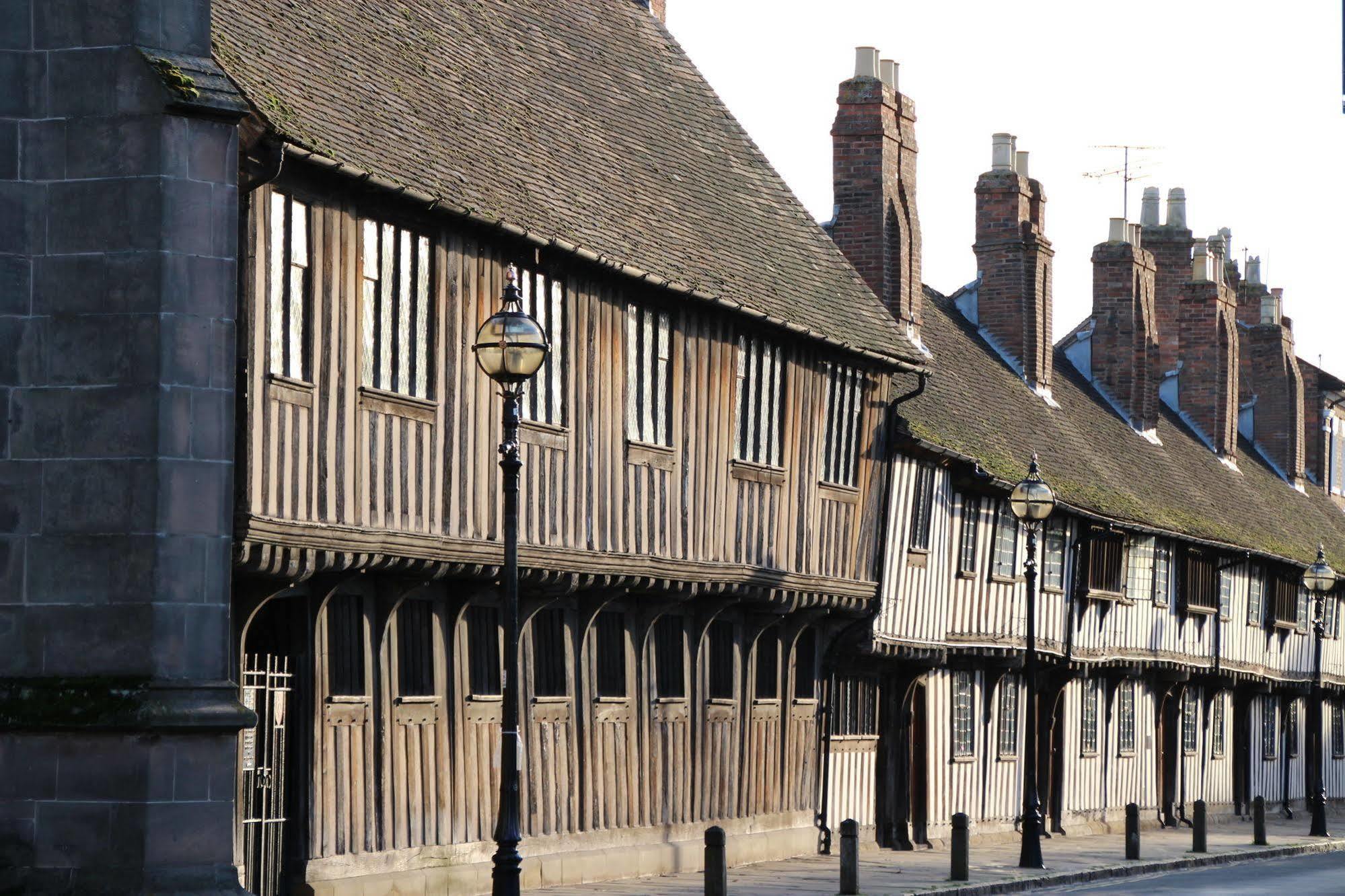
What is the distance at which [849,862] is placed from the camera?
64.2 feet

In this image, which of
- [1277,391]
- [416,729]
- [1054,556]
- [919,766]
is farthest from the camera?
[1277,391]

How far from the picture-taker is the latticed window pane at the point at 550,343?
62.5ft

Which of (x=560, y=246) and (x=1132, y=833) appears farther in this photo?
(x=1132, y=833)

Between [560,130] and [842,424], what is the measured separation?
17.3 feet

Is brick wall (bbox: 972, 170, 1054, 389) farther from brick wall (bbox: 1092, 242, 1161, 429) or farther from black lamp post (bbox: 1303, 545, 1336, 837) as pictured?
black lamp post (bbox: 1303, 545, 1336, 837)

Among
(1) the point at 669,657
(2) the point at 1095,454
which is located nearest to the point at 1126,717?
(2) the point at 1095,454

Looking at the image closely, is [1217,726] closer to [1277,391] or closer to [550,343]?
[1277,391]

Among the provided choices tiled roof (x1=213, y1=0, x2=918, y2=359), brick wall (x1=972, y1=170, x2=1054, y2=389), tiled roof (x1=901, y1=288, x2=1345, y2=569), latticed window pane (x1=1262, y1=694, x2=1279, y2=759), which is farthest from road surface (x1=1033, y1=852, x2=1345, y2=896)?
latticed window pane (x1=1262, y1=694, x2=1279, y2=759)

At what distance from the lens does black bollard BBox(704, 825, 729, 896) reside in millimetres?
17438

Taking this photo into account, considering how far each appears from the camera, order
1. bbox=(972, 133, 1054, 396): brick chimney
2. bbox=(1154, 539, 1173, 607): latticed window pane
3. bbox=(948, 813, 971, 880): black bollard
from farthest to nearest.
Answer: bbox=(1154, 539, 1173, 607): latticed window pane, bbox=(972, 133, 1054, 396): brick chimney, bbox=(948, 813, 971, 880): black bollard

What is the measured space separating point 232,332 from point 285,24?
183 inches

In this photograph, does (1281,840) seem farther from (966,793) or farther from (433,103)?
(433,103)

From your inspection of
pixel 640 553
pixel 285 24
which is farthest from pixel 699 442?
pixel 285 24

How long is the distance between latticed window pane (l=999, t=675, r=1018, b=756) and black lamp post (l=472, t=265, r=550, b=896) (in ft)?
58.9
